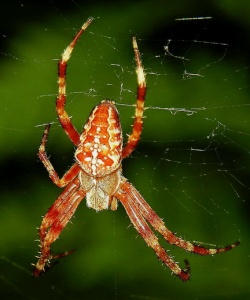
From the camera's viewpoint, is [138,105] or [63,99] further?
[63,99]

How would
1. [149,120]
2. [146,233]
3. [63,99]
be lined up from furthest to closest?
[149,120]
[146,233]
[63,99]

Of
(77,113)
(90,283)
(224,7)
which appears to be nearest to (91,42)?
(77,113)

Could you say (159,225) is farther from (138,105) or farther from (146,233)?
(138,105)

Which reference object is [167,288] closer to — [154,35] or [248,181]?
[248,181]

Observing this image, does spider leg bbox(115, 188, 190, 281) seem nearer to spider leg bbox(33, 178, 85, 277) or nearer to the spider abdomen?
spider leg bbox(33, 178, 85, 277)

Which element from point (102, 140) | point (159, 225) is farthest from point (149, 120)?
point (102, 140)

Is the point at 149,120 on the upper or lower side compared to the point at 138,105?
lower

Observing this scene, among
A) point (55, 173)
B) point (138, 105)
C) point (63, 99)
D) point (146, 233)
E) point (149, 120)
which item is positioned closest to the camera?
point (138, 105)

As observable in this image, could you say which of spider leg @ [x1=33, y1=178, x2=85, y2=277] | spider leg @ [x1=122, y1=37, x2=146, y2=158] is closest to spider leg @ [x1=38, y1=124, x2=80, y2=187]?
spider leg @ [x1=33, y1=178, x2=85, y2=277]
